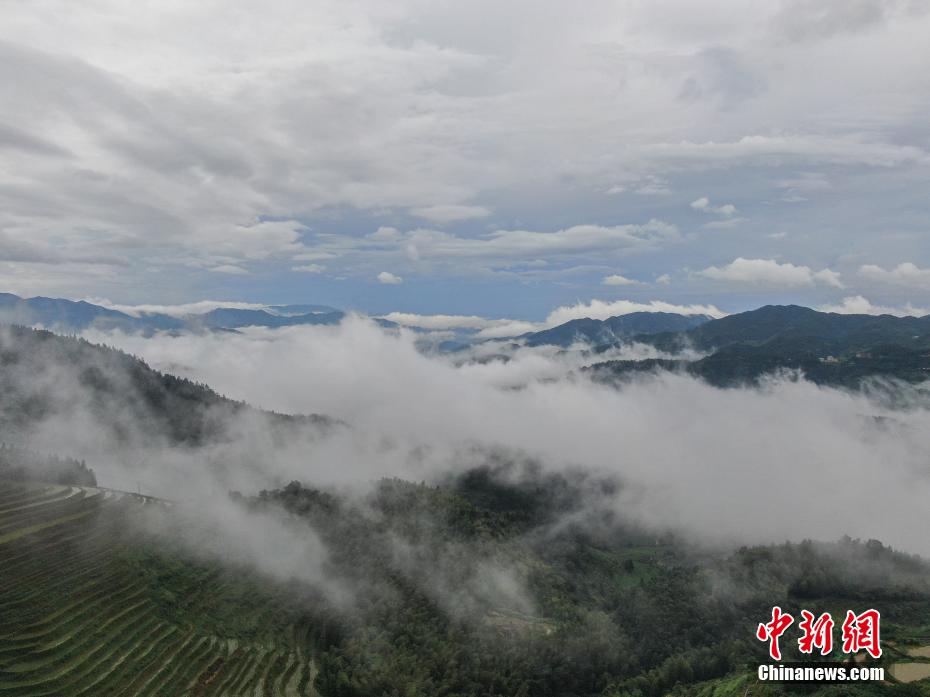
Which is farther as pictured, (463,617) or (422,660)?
(463,617)

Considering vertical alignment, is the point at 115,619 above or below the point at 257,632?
above

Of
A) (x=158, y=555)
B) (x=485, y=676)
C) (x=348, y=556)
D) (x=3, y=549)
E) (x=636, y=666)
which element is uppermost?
(x=3, y=549)

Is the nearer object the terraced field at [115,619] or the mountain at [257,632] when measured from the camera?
the terraced field at [115,619]

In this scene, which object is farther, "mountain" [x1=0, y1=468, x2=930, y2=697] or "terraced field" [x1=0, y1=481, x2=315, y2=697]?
"mountain" [x1=0, y1=468, x2=930, y2=697]

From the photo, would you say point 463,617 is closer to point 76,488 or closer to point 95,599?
point 95,599

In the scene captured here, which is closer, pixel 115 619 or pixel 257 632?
pixel 115 619

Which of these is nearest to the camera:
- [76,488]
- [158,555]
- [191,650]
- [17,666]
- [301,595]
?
[17,666]

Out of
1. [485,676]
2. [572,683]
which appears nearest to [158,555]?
[485,676]

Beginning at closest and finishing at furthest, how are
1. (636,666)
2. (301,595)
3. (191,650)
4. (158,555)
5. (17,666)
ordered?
(17,666), (191,650), (158,555), (301,595), (636,666)
